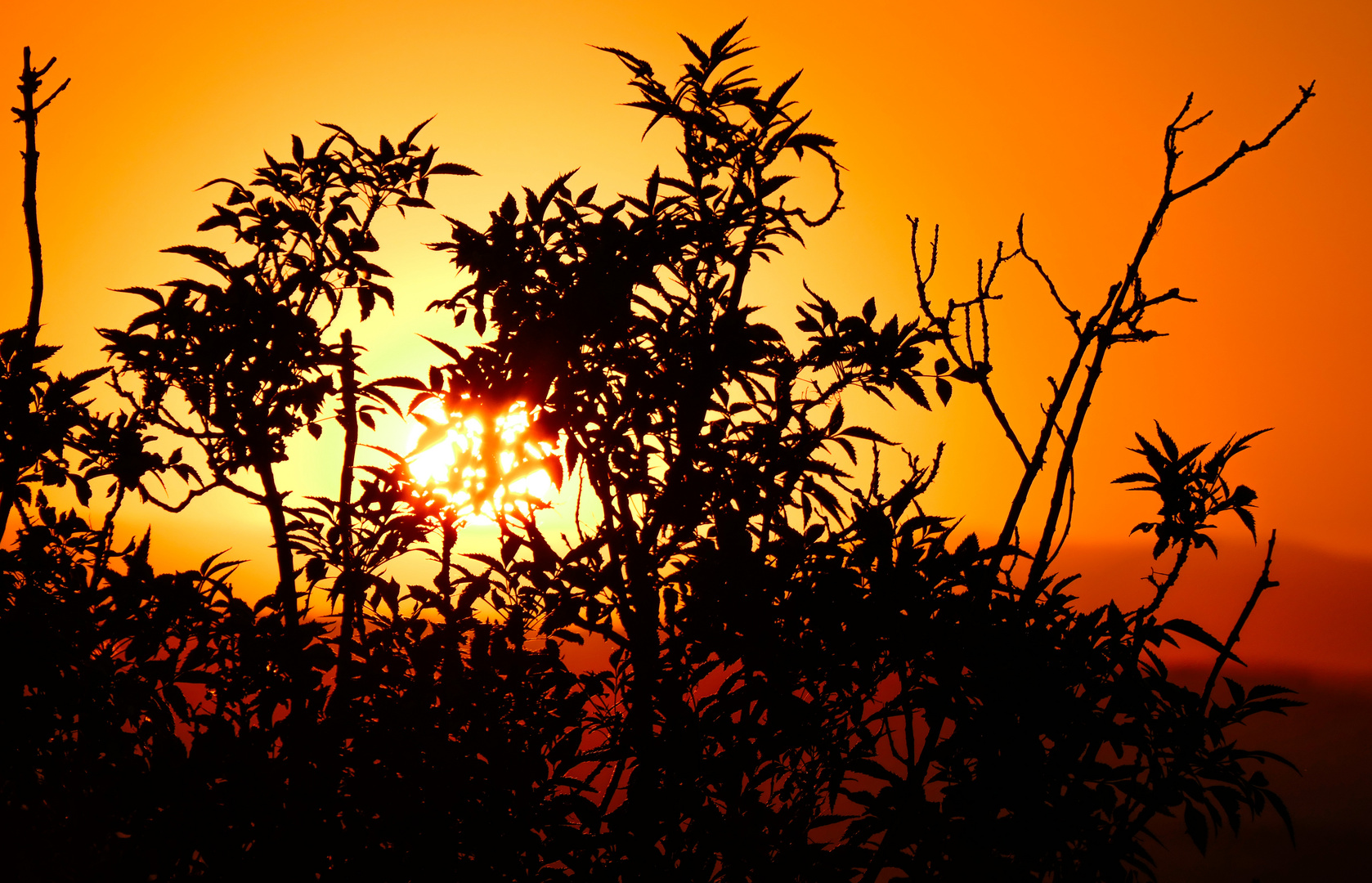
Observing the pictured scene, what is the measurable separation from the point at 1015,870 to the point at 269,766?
2.74 metres

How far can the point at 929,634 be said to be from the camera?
3.25 meters

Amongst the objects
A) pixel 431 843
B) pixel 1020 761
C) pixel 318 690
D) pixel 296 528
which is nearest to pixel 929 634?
pixel 1020 761

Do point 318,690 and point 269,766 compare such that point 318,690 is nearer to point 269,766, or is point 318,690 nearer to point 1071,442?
point 269,766

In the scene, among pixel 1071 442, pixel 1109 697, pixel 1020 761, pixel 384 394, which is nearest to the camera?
pixel 1020 761

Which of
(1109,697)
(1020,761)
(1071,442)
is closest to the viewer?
(1020,761)

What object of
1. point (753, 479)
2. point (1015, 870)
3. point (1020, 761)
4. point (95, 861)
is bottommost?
point (1015, 870)

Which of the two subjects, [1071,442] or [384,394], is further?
[384,394]

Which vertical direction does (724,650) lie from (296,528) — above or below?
below

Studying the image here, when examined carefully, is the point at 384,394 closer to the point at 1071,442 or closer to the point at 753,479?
the point at 753,479

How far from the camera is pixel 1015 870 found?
318 cm

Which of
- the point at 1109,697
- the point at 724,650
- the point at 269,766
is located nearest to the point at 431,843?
the point at 269,766

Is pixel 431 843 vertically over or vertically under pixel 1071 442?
under

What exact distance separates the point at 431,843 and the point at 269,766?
668 mm

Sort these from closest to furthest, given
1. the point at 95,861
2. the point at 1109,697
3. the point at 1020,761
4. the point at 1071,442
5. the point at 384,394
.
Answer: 1. the point at 1020,761
2. the point at 1109,697
3. the point at 95,861
4. the point at 1071,442
5. the point at 384,394
